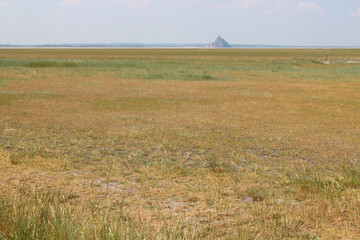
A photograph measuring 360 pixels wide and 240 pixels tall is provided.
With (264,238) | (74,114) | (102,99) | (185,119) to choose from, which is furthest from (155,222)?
(102,99)

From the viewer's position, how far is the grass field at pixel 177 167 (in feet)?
16.6

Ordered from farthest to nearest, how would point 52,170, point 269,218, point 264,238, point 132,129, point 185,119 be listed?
point 185,119 < point 132,129 < point 52,170 < point 269,218 < point 264,238

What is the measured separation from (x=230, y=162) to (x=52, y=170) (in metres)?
3.81

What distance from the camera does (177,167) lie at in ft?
28.6

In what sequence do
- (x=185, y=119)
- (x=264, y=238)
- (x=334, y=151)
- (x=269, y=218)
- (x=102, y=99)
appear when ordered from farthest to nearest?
(x=102, y=99) < (x=185, y=119) < (x=334, y=151) < (x=269, y=218) < (x=264, y=238)

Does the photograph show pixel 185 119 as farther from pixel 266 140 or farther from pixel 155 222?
pixel 155 222

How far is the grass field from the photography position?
5066 millimetres

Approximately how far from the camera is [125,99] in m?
20.4

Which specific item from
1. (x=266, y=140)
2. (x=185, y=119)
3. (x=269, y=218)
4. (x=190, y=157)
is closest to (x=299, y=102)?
(x=185, y=119)

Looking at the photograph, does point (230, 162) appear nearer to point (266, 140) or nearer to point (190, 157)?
point (190, 157)

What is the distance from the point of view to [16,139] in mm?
11359

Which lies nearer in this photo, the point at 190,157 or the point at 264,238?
the point at 264,238

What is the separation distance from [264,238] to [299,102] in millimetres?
16383

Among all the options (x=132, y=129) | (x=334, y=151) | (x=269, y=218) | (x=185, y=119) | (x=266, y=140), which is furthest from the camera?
(x=185, y=119)
